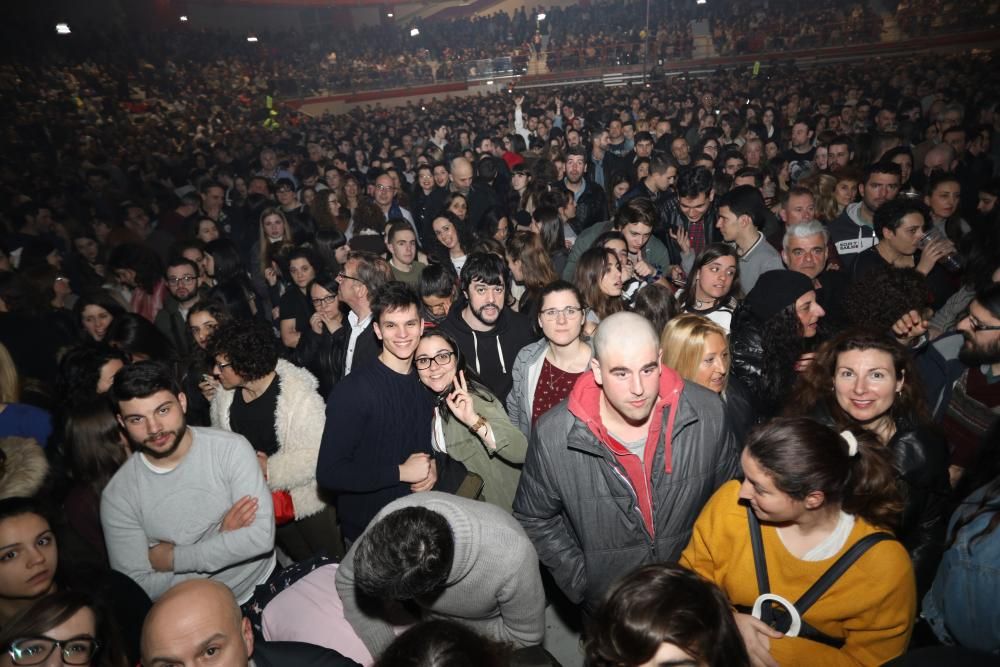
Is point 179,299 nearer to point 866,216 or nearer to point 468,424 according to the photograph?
point 468,424

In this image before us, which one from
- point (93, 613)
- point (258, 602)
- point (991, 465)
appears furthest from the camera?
point (258, 602)

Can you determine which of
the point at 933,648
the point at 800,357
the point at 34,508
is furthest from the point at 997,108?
the point at 34,508

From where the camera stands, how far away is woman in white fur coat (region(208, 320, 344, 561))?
2957mm

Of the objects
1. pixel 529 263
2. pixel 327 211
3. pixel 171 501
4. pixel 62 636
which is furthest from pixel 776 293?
pixel 327 211

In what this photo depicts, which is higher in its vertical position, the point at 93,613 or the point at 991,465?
the point at 991,465

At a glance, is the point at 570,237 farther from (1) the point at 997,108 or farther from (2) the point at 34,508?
(1) the point at 997,108

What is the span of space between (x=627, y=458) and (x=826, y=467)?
701 millimetres

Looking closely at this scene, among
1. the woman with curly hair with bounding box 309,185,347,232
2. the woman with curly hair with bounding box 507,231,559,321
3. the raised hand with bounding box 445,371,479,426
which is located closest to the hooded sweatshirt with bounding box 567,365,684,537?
the raised hand with bounding box 445,371,479,426

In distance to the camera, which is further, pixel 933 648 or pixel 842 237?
pixel 842 237

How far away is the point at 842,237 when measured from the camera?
495 cm

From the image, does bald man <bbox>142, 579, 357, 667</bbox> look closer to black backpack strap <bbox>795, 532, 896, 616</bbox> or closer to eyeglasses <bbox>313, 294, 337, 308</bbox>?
black backpack strap <bbox>795, 532, 896, 616</bbox>

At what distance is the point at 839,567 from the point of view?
1713 millimetres

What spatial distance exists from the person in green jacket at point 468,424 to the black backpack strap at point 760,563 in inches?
44.6

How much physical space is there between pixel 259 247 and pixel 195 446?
14.0ft
